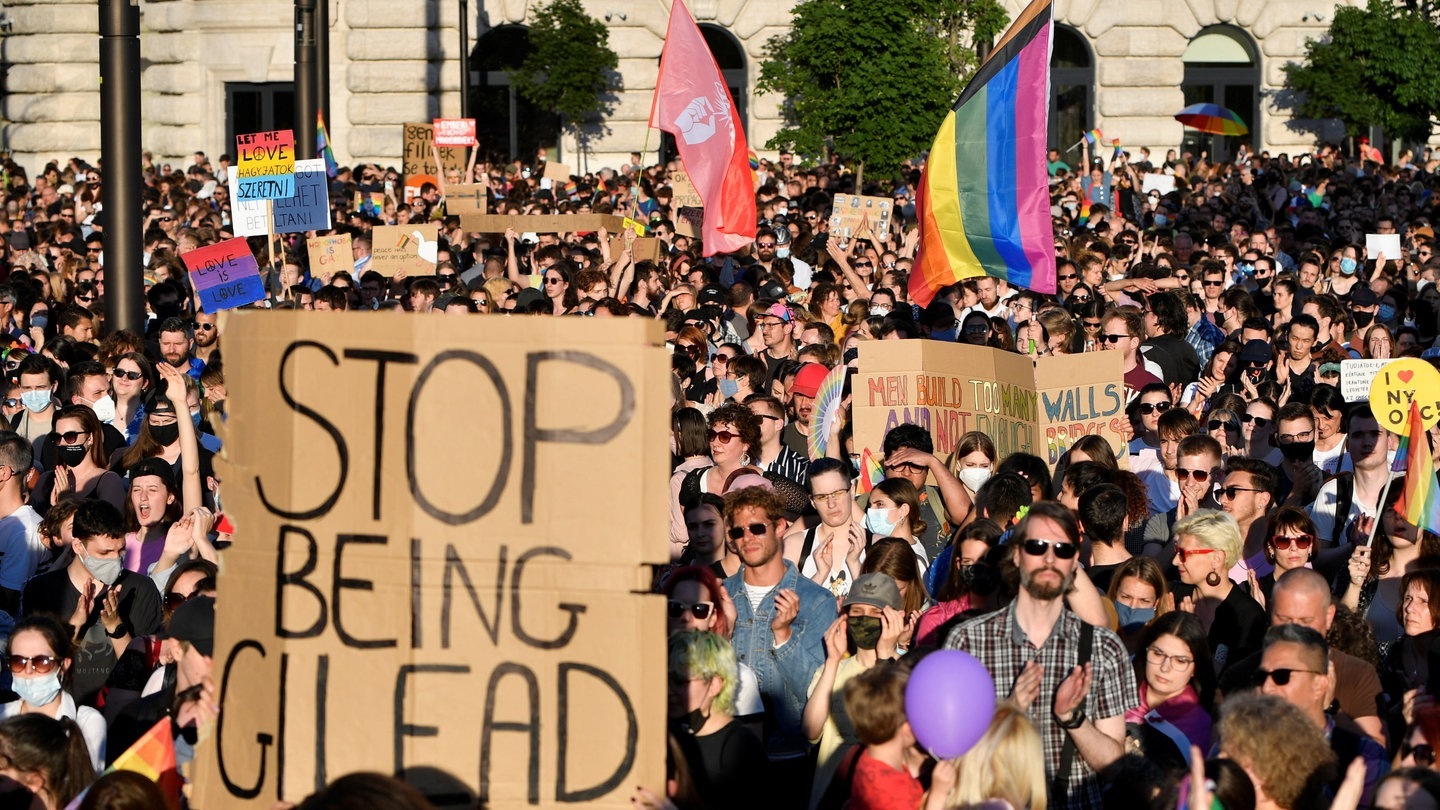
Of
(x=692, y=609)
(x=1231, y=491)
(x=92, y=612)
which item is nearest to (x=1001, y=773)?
(x=692, y=609)

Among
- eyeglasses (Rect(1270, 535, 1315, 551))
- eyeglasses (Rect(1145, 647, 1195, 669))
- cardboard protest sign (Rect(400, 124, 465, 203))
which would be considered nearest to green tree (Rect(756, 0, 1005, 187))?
cardboard protest sign (Rect(400, 124, 465, 203))

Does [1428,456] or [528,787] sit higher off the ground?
[1428,456]

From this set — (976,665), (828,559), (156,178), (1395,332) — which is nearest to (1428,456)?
(828,559)

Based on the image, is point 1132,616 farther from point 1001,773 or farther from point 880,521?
point 1001,773

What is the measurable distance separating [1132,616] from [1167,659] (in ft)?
2.24

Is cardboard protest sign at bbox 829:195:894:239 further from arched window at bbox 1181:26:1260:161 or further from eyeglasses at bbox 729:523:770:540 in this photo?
arched window at bbox 1181:26:1260:161

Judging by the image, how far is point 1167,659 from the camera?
5.14 meters

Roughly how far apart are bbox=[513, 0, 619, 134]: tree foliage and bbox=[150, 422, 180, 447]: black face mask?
26998 millimetres

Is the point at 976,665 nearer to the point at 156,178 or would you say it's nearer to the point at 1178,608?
the point at 1178,608

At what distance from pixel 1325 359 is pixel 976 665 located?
22.2ft

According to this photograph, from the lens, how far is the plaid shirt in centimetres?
466

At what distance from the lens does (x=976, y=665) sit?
4.09 m

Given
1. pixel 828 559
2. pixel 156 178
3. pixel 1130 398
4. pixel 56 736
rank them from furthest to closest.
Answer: pixel 156 178 → pixel 1130 398 → pixel 828 559 → pixel 56 736

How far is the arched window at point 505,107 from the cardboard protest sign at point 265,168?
23.2 metres
